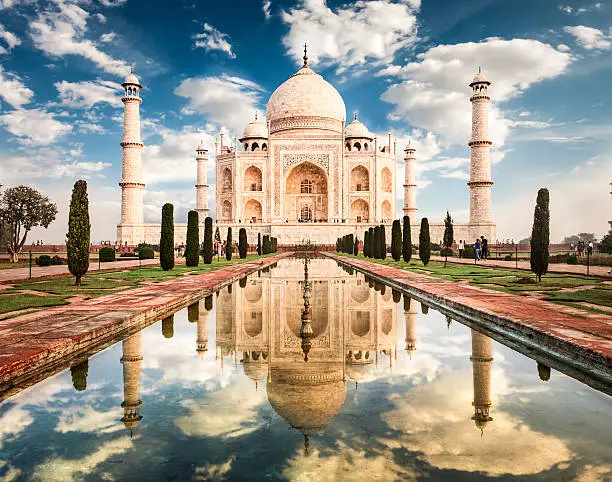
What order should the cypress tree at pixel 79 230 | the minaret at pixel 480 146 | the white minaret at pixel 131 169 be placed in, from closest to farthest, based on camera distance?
1. the cypress tree at pixel 79 230
2. the minaret at pixel 480 146
3. the white minaret at pixel 131 169

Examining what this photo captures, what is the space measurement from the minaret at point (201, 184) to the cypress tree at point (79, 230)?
87.2 feet

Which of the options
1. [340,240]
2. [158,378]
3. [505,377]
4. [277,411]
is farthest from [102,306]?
[340,240]

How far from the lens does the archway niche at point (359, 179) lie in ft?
115

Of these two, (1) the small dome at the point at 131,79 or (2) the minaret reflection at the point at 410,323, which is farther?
(1) the small dome at the point at 131,79

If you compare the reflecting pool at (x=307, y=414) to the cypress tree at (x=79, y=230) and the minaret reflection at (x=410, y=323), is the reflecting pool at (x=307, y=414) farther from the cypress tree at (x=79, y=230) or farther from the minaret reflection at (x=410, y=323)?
the cypress tree at (x=79, y=230)

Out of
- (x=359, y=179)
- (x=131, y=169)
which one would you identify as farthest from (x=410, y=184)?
(x=131, y=169)

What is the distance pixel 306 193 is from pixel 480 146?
13.5m

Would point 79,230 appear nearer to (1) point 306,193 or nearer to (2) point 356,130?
(1) point 306,193

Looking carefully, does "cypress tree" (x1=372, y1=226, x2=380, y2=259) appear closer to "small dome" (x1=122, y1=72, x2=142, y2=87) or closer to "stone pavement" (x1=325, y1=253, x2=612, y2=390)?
"stone pavement" (x1=325, y1=253, x2=612, y2=390)

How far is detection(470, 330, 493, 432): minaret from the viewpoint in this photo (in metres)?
2.15

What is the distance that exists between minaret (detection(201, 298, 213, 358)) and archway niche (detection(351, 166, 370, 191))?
30.4 meters

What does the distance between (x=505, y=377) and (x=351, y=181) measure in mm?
32950

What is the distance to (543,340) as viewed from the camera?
350 cm

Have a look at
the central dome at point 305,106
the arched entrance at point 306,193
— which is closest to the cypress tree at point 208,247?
the arched entrance at point 306,193
